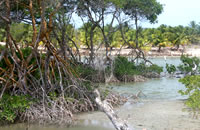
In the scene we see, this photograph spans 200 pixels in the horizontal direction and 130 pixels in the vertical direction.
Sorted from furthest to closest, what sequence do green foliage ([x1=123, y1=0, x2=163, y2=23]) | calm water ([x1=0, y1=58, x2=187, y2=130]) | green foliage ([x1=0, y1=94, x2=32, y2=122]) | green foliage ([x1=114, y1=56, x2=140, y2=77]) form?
green foliage ([x1=123, y1=0, x2=163, y2=23]) < green foliage ([x1=114, y1=56, x2=140, y2=77]) < calm water ([x1=0, y1=58, x2=187, y2=130]) < green foliage ([x1=0, y1=94, x2=32, y2=122])

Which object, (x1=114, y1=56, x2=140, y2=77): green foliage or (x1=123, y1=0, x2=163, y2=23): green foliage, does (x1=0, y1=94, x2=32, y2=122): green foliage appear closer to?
(x1=114, y1=56, x2=140, y2=77): green foliage

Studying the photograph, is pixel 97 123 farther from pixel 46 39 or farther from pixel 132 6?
pixel 132 6

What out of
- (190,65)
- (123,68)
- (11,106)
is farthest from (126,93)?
(190,65)

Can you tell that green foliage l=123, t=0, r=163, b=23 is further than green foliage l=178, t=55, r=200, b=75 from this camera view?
No

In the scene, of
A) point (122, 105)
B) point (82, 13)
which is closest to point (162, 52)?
point (82, 13)

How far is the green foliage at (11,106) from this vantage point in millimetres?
8594

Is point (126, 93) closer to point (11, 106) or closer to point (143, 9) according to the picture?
point (11, 106)

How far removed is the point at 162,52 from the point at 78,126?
2243 inches

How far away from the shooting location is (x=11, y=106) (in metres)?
8.69

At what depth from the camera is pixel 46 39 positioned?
939 cm

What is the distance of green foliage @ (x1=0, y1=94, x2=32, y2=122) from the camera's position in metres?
8.59

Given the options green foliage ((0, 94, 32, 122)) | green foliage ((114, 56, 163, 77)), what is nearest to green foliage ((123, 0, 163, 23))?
green foliage ((114, 56, 163, 77))

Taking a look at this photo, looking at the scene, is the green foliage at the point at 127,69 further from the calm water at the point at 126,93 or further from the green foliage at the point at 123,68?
the calm water at the point at 126,93

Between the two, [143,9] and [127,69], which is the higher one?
[143,9]
